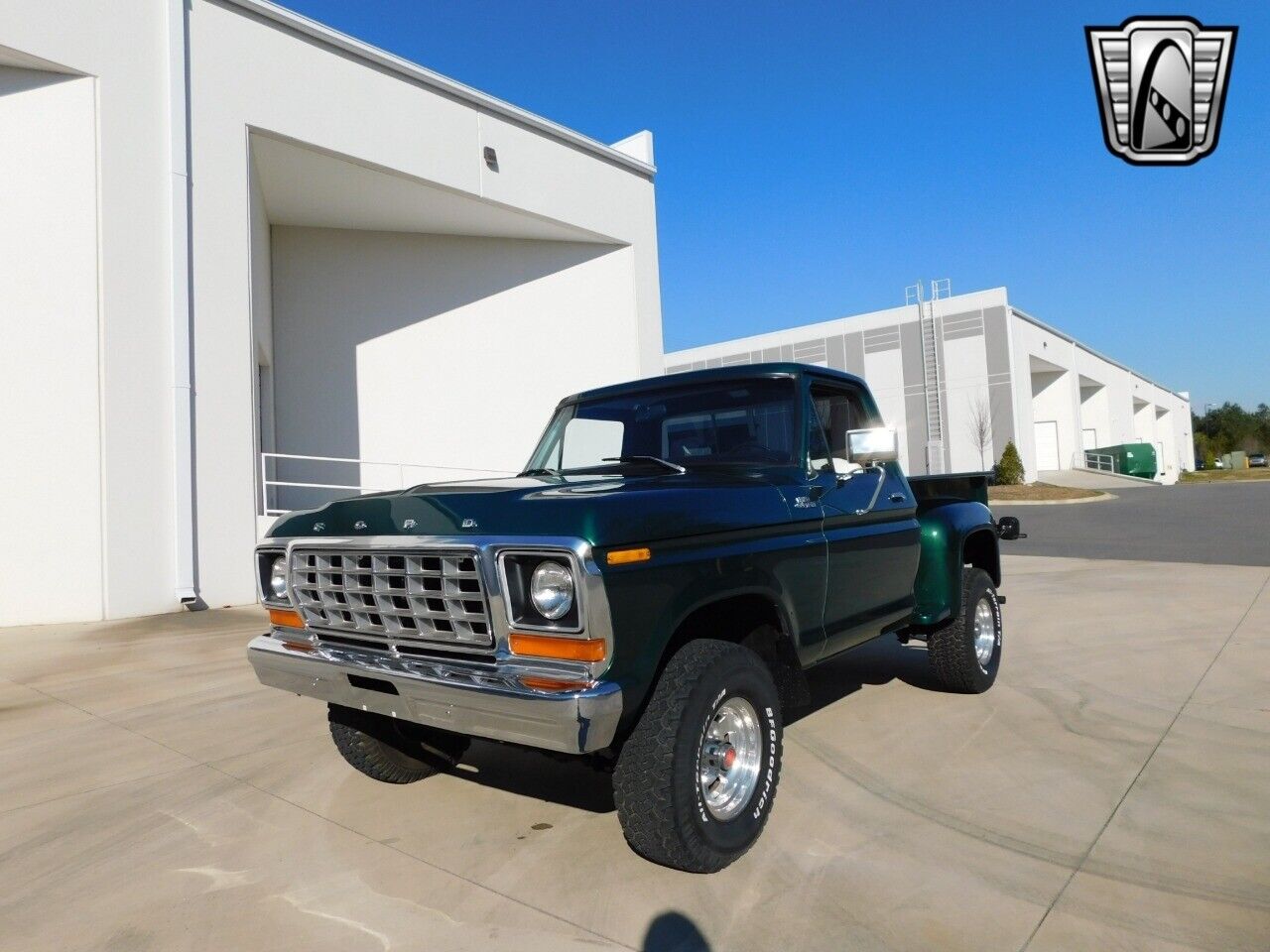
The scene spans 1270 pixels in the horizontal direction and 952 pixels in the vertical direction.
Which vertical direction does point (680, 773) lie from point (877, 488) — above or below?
below

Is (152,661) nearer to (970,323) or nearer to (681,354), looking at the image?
(970,323)

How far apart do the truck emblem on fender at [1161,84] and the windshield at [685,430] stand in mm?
4961

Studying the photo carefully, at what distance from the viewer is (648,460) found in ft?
12.5

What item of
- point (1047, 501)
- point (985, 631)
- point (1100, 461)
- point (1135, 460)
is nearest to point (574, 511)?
point (985, 631)

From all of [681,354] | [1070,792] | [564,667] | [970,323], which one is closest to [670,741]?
[564,667]

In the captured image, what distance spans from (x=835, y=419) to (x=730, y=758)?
6.40 ft

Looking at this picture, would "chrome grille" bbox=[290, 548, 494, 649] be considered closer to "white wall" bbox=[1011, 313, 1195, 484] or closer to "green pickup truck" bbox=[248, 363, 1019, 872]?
"green pickup truck" bbox=[248, 363, 1019, 872]

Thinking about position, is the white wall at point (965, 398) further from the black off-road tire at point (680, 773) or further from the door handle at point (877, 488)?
the black off-road tire at point (680, 773)

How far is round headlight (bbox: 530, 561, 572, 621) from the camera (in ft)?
8.50

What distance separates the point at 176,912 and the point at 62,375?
8.16 m

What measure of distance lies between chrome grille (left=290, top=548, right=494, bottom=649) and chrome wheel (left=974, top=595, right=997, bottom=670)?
144 inches

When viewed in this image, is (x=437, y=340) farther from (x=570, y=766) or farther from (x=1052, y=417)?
(x=1052, y=417)

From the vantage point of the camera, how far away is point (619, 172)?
645 inches

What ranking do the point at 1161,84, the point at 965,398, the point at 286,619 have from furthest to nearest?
1. the point at 965,398
2. the point at 1161,84
3. the point at 286,619
